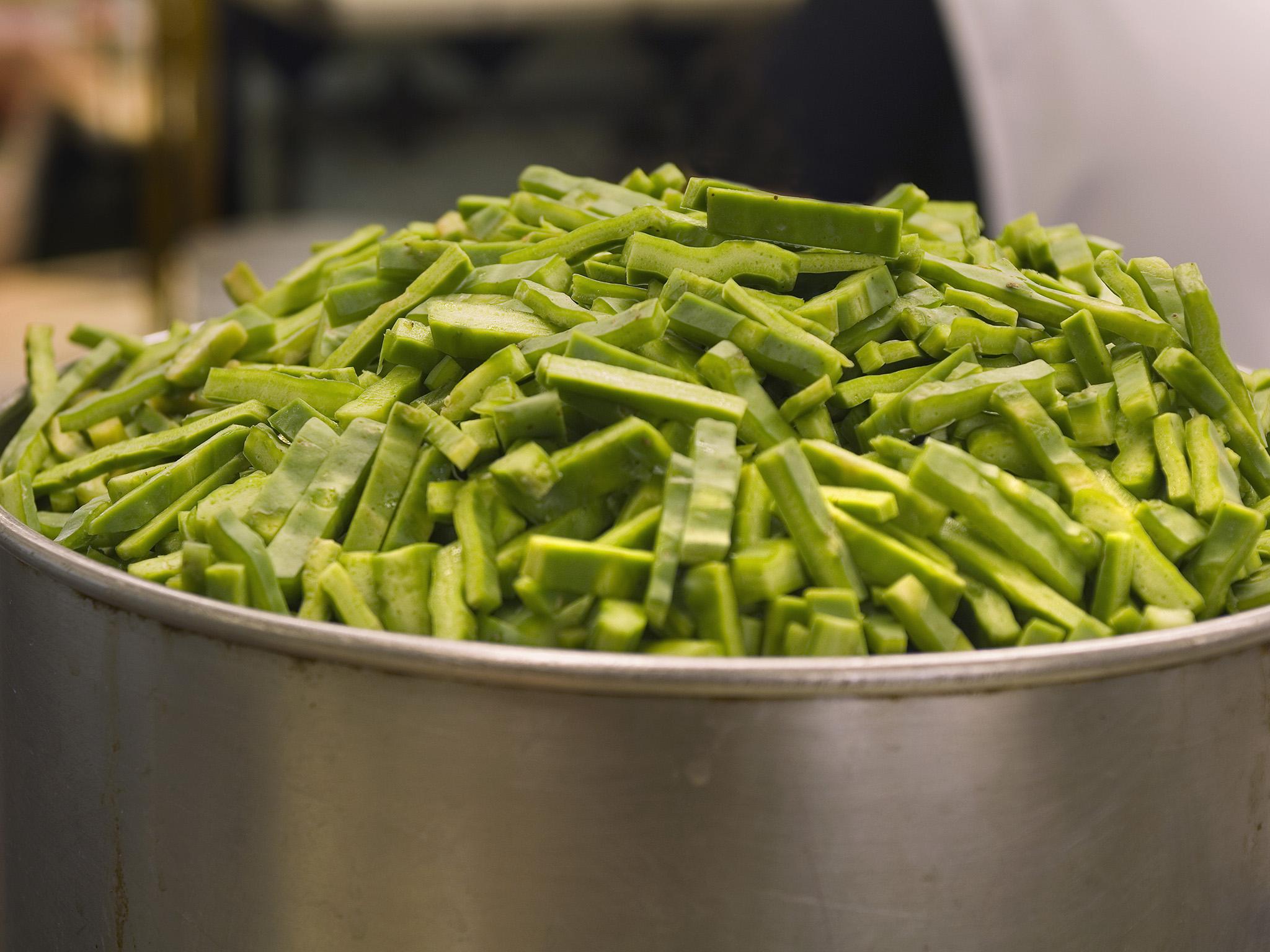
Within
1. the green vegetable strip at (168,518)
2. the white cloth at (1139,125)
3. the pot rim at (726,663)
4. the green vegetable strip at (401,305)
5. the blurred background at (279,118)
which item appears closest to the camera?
the pot rim at (726,663)

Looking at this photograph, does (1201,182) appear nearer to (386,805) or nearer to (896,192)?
(896,192)

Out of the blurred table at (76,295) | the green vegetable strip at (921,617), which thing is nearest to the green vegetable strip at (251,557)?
the green vegetable strip at (921,617)

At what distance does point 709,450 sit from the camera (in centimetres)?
70

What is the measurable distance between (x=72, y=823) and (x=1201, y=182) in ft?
5.28

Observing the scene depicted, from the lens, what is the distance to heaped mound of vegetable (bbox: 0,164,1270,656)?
667 mm

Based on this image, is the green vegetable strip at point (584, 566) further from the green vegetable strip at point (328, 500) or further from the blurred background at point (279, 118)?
the blurred background at point (279, 118)

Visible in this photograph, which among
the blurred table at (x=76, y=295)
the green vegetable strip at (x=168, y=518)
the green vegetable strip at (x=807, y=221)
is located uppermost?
the green vegetable strip at (x=807, y=221)

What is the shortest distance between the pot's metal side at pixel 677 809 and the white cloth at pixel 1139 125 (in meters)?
1.16

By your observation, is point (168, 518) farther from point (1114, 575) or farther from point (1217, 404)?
point (1217, 404)

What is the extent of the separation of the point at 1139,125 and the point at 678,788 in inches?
62.2

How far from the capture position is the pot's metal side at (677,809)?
0.58m

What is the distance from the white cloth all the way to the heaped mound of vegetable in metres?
0.82

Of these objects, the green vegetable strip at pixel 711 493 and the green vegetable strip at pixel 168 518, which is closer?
the green vegetable strip at pixel 711 493

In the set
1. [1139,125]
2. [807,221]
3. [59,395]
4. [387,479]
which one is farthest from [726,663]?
[1139,125]
